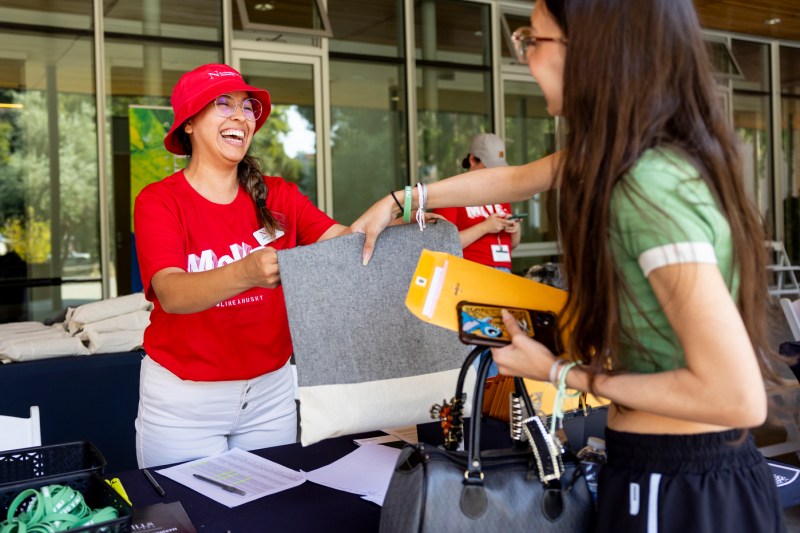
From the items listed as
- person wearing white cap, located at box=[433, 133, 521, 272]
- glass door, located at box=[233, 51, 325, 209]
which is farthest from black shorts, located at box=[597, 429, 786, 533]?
glass door, located at box=[233, 51, 325, 209]

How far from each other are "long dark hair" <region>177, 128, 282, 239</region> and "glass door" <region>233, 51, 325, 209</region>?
18.2ft

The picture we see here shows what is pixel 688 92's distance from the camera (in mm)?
1044

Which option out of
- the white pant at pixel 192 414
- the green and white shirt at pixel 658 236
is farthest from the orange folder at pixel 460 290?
the white pant at pixel 192 414

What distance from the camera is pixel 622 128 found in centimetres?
101

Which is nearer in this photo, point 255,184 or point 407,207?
point 407,207

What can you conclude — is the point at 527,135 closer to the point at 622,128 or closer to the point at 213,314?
the point at 213,314

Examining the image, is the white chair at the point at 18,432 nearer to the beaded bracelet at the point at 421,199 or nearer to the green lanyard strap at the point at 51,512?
the green lanyard strap at the point at 51,512

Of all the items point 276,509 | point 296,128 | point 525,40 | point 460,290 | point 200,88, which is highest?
point 296,128

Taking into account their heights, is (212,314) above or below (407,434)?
above

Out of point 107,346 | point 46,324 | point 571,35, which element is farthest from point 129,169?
point 571,35

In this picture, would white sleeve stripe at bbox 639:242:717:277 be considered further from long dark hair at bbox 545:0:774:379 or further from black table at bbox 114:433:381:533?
black table at bbox 114:433:381:533

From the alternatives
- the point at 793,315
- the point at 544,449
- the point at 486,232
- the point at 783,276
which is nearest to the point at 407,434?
the point at 544,449

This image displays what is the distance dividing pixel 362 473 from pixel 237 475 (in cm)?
29

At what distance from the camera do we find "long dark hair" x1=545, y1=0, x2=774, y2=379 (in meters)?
1.01
